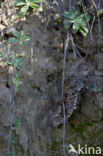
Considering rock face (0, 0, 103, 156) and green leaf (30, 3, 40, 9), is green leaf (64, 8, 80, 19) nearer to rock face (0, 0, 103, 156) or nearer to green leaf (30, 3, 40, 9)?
rock face (0, 0, 103, 156)

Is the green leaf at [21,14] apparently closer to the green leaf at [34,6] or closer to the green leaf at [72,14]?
the green leaf at [34,6]

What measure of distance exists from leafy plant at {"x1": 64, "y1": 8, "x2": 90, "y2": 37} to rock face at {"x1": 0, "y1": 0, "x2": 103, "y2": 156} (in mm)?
125

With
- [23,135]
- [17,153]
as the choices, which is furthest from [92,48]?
[17,153]

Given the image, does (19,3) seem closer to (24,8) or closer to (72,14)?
(24,8)

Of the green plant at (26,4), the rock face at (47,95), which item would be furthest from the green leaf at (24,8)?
the rock face at (47,95)

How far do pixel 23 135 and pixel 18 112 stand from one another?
0.87ft

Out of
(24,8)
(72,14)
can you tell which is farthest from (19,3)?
(72,14)

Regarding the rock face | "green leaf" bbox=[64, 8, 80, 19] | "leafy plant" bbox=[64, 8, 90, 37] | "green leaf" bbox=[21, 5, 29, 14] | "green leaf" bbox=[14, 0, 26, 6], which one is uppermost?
"green leaf" bbox=[14, 0, 26, 6]

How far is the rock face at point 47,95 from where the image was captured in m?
2.23

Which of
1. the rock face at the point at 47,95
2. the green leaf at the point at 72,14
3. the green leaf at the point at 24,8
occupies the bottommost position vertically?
the rock face at the point at 47,95

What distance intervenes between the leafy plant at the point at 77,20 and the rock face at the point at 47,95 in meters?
0.12

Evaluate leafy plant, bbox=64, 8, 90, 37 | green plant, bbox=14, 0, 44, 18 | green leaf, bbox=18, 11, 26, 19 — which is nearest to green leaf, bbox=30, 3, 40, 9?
green plant, bbox=14, 0, 44, 18

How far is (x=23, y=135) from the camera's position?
223cm

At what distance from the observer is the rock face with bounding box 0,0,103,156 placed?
2232 mm
